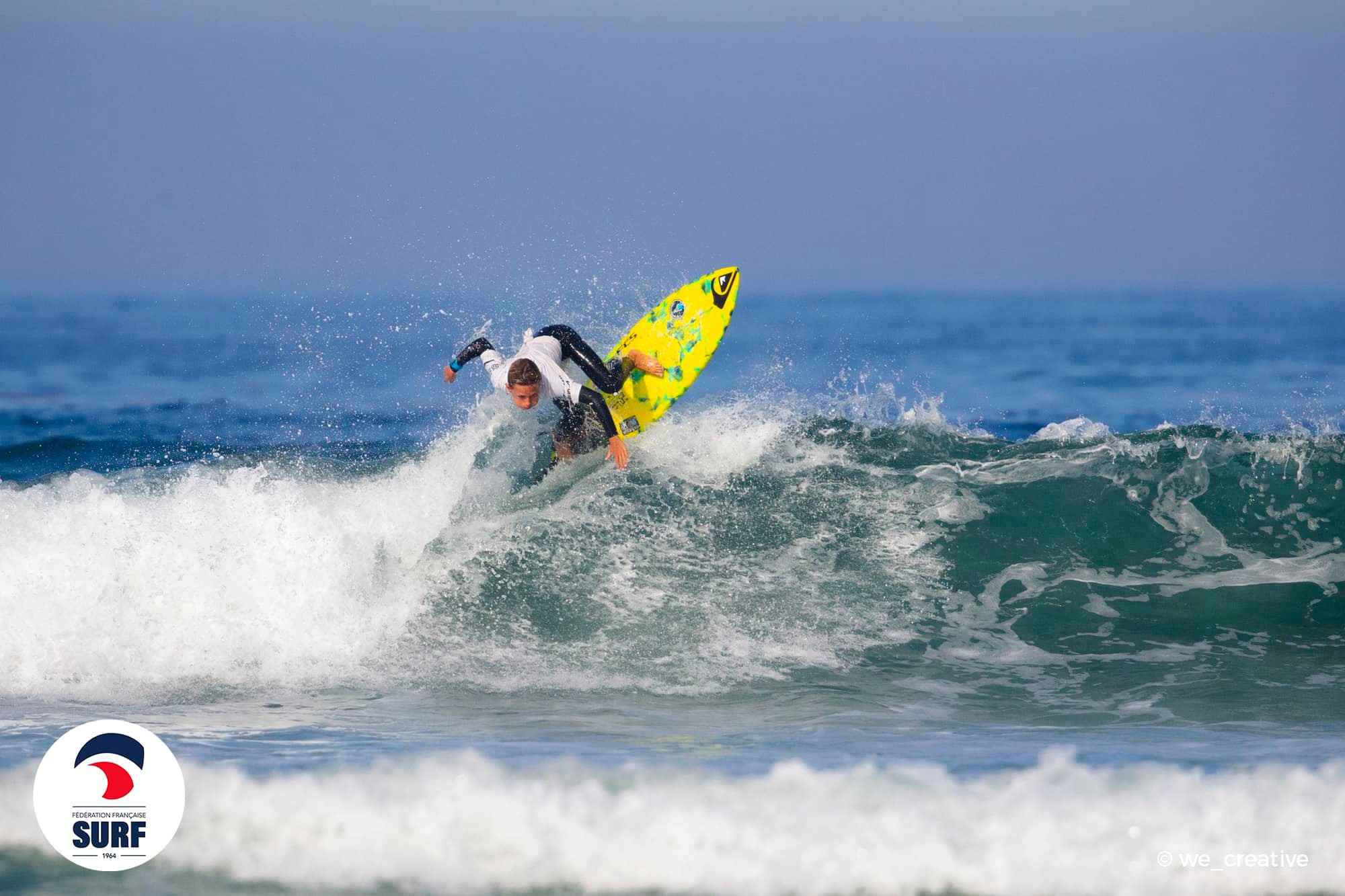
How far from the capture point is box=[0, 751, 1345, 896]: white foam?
430 cm

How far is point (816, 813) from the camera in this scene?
455 cm

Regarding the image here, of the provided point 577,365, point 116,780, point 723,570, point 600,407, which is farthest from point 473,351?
point 116,780

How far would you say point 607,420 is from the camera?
7.91 m

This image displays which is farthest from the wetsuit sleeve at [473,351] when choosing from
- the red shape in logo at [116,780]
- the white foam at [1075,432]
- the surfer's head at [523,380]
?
the white foam at [1075,432]

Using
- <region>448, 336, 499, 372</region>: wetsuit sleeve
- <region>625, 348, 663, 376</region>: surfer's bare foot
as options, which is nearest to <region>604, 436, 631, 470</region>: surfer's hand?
<region>625, 348, 663, 376</region>: surfer's bare foot

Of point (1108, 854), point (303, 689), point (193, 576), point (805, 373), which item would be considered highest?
point (805, 373)

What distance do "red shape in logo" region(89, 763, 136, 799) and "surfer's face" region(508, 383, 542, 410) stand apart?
11.3ft

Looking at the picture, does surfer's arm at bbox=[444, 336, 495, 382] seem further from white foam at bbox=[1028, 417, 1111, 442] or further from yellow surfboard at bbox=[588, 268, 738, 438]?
white foam at bbox=[1028, 417, 1111, 442]

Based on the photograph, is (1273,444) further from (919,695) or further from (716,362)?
(716,362)

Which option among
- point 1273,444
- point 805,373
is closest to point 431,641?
point 1273,444

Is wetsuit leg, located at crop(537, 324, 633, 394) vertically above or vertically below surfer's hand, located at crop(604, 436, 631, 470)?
above

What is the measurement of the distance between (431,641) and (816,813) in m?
3.14

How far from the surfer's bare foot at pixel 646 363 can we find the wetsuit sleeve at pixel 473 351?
3.45 ft

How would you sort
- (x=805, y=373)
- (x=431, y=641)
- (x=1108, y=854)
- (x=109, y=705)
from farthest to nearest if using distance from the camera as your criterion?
(x=805, y=373), (x=431, y=641), (x=109, y=705), (x=1108, y=854)
